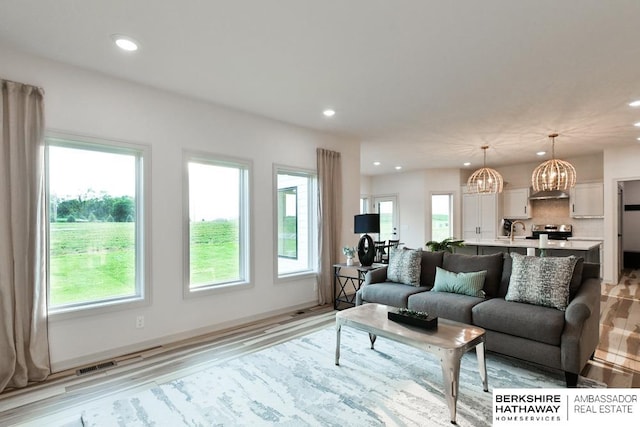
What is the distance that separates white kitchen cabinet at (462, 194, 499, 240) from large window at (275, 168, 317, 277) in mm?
5620

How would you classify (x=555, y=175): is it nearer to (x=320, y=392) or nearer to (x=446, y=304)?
(x=446, y=304)

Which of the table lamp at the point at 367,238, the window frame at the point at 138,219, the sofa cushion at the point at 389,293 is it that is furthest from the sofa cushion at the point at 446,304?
the window frame at the point at 138,219

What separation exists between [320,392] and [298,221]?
3120 millimetres

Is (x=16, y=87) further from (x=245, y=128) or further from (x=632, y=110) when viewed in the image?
(x=632, y=110)

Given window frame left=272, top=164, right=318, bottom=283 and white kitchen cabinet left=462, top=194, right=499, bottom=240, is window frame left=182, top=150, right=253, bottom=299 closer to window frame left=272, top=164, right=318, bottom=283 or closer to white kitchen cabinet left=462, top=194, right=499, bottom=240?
window frame left=272, top=164, right=318, bottom=283

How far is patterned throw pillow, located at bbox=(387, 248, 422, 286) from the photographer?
435 cm

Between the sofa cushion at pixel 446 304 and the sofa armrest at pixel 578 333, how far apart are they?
2.68 ft

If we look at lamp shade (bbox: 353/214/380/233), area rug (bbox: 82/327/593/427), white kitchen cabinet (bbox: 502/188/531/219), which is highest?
white kitchen cabinet (bbox: 502/188/531/219)

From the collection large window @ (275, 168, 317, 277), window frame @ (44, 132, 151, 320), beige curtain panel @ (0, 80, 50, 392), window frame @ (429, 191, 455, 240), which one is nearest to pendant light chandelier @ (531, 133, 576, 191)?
window frame @ (429, 191, 455, 240)

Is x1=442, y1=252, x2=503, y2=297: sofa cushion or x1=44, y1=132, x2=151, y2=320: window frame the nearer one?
x1=44, y1=132, x2=151, y2=320: window frame

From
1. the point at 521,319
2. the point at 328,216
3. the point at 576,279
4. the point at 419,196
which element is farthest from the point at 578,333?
the point at 419,196

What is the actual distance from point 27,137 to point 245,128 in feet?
7.48

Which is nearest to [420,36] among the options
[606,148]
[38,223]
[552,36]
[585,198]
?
[552,36]

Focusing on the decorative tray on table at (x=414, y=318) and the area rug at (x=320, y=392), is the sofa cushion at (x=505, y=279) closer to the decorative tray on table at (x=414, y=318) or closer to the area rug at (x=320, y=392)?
the area rug at (x=320, y=392)
